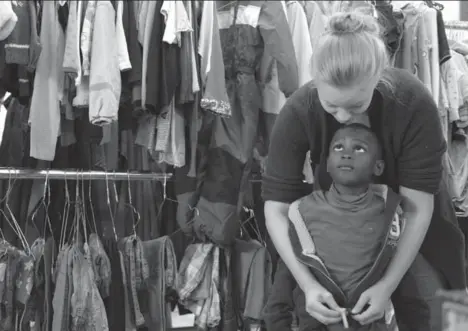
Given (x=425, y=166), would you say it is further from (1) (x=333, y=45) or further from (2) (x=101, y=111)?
(2) (x=101, y=111)

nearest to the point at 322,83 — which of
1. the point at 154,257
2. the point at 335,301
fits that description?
the point at 335,301

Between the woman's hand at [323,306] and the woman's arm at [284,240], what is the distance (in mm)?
21

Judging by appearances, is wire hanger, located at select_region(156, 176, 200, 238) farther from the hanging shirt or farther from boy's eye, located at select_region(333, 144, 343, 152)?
boy's eye, located at select_region(333, 144, 343, 152)

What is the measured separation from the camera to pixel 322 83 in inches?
43.1

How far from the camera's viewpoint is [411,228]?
1.19m

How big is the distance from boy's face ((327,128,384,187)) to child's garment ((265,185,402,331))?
0.05m

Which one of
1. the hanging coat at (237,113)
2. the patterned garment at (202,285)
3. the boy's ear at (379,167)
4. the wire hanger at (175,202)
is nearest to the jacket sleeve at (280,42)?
the hanging coat at (237,113)

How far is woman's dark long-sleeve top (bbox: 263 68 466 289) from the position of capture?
3.87 ft

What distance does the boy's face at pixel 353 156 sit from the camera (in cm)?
115

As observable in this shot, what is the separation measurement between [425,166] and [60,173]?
1.49 m

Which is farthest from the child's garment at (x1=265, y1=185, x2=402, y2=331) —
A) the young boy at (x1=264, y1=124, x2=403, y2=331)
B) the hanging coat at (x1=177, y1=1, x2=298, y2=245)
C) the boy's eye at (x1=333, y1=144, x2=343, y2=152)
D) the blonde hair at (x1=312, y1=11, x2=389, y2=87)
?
the hanging coat at (x1=177, y1=1, x2=298, y2=245)

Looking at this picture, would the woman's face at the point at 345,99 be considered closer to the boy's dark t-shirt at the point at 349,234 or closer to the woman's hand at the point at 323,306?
the boy's dark t-shirt at the point at 349,234

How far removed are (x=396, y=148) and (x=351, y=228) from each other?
205 millimetres

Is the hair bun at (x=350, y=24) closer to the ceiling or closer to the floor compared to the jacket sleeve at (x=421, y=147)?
closer to the ceiling
